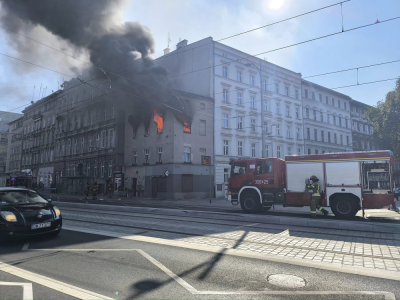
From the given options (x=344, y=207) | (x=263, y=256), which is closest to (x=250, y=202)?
(x=344, y=207)

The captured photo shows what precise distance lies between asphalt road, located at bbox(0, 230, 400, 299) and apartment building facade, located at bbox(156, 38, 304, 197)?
24779 millimetres

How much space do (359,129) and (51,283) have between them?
6023cm

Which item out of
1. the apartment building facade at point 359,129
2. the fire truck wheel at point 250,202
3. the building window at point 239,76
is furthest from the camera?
the apartment building facade at point 359,129

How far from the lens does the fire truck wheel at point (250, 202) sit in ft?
43.9

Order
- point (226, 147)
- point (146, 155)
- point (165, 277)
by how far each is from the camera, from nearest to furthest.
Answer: point (165, 277) < point (146, 155) < point (226, 147)

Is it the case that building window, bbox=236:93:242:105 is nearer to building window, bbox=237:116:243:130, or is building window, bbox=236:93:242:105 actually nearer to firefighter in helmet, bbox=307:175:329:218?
building window, bbox=237:116:243:130

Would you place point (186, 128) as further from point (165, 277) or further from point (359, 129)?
point (359, 129)

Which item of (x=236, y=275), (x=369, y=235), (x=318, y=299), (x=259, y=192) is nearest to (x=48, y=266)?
(x=236, y=275)

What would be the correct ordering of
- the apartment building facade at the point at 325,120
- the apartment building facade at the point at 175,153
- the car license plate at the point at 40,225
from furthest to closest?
the apartment building facade at the point at 325,120, the apartment building facade at the point at 175,153, the car license plate at the point at 40,225

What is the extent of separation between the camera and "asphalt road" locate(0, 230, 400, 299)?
3633 mm

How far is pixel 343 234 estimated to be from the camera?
7.96 metres

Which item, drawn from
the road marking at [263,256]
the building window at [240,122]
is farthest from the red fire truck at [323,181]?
the building window at [240,122]

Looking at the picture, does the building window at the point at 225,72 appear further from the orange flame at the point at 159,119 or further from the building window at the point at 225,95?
the orange flame at the point at 159,119

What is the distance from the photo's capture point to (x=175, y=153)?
93.2ft
